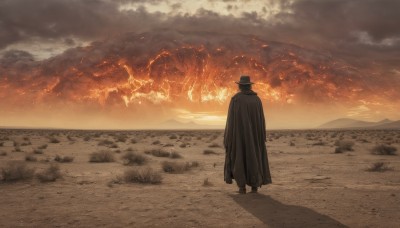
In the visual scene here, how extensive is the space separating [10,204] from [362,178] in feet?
32.7

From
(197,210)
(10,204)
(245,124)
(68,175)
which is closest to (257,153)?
(245,124)

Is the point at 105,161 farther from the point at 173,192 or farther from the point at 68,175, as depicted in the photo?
the point at 173,192

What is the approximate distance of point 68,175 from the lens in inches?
514

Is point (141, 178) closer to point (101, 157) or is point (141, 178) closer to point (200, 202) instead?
point (200, 202)

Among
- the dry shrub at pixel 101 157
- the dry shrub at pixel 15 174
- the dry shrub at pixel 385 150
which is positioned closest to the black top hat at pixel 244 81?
the dry shrub at pixel 15 174

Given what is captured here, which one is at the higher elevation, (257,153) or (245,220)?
(257,153)

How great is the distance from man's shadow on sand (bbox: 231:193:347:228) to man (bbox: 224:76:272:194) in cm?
50

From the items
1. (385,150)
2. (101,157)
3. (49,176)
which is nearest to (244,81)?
(49,176)

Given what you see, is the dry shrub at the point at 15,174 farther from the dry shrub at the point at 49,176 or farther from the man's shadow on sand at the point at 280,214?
the man's shadow on sand at the point at 280,214

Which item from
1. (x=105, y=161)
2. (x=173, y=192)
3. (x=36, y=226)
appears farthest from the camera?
(x=105, y=161)

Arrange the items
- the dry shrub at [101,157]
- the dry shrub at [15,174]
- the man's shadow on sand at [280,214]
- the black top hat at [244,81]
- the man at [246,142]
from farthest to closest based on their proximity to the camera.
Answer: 1. the dry shrub at [101,157]
2. the dry shrub at [15,174]
3. the black top hat at [244,81]
4. the man at [246,142]
5. the man's shadow on sand at [280,214]

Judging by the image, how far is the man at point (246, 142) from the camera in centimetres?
906

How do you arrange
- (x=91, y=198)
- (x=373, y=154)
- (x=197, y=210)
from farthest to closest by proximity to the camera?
(x=373, y=154) → (x=91, y=198) → (x=197, y=210)

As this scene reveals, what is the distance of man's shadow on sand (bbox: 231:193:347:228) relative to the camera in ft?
22.0
